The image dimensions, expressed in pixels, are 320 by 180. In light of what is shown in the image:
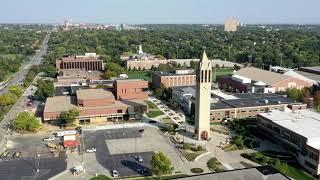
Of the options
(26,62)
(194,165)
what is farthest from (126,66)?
(194,165)

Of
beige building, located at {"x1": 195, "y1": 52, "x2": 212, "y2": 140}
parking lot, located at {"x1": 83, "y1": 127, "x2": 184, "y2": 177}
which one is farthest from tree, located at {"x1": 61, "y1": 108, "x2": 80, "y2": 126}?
beige building, located at {"x1": 195, "y1": 52, "x2": 212, "y2": 140}

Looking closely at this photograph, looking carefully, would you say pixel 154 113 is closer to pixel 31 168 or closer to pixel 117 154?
pixel 117 154

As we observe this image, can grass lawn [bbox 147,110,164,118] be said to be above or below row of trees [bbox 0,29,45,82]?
below

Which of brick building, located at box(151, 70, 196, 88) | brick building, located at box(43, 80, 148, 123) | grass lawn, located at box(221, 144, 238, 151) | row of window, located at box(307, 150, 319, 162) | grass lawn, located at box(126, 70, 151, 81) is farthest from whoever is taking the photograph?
grass lawn, located at box(126, 70, 151, 81)

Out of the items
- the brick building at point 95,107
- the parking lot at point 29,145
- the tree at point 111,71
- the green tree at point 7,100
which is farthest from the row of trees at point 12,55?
the parking lot at point 29,145

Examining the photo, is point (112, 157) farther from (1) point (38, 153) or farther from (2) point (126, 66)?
(2) point (126, 66)

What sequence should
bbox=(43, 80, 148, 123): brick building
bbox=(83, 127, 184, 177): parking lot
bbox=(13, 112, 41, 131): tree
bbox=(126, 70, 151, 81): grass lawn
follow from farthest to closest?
bbox=(126, 70, 151, 81): grass lawn → bbox=(43, 80, 148, 123): brick building → bbox=(13, 112, 41, 131): tree → bbox=(83, 127, 184, 177): parking lot

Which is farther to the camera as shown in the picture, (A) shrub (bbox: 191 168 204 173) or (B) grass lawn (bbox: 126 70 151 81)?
(B) grass lawn (bbox: 126 70 151 81)

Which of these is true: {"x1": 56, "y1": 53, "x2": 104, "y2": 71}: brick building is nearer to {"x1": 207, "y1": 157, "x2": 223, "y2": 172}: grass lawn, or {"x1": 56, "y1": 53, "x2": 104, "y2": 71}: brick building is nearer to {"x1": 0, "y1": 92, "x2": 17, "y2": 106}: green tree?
{"x1": 0, "y1": 92, "x2": 17, "y2": 106}: green tree
